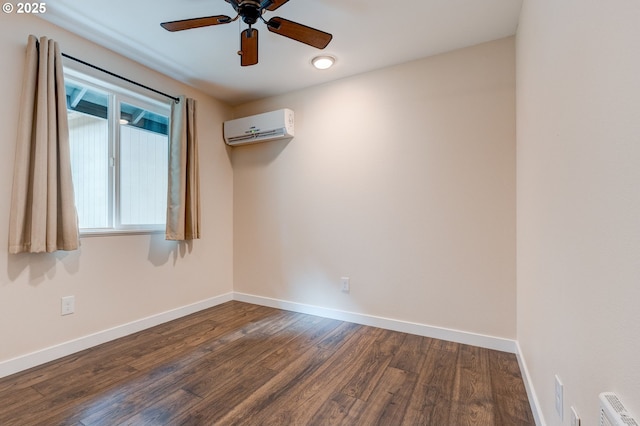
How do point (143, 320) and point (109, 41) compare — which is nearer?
point (109, 41)

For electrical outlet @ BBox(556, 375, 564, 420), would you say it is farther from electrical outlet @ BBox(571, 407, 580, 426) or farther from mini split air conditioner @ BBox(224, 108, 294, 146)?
mini split air conditioner @ BBox(224, 108, 294, 146)

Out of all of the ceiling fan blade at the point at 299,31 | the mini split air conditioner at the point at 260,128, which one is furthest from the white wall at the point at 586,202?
the mini split air conditioner at the point at 260,128

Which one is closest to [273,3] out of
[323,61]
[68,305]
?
[323,61]

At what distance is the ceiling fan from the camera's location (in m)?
1.57

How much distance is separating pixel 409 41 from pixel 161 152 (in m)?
2.47

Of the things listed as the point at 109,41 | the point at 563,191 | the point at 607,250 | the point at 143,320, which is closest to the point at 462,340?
the point at 563,191

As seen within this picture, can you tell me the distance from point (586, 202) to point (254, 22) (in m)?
1.74

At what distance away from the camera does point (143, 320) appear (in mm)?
2609

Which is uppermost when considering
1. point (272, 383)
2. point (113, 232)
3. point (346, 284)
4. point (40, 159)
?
point (40, 159)

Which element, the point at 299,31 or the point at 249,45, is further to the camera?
the point at 249,45

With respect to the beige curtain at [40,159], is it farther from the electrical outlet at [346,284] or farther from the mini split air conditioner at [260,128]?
the electrical outlet at [346,284]

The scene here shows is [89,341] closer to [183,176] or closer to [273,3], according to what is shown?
[183,176]

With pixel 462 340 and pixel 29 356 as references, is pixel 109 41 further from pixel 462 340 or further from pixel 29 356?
pixel 462 340

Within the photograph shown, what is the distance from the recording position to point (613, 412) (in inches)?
24.9
